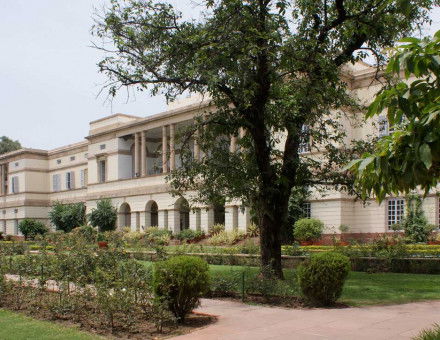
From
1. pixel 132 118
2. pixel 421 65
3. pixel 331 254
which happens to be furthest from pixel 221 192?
pixel 132 118

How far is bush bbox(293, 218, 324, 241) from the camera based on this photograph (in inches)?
1158

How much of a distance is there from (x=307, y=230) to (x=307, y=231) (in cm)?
6

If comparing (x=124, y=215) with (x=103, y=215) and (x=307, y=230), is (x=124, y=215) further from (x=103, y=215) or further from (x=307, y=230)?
(x=307, y=230)

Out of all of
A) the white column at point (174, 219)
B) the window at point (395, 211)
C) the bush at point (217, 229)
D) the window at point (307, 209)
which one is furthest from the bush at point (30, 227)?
the window at point (395, 211)

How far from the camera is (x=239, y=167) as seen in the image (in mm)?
14211

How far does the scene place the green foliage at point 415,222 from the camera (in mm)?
26641

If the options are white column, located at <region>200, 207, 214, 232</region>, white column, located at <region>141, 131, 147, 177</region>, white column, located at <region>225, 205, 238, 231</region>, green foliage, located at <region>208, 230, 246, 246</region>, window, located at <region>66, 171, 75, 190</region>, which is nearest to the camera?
green foliage, located at <region>208, 230, 246, 246</region>

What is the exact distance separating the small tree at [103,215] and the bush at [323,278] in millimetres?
34228

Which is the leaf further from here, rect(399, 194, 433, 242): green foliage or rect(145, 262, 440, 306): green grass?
rect(399, 194, 433, 242): green foliage

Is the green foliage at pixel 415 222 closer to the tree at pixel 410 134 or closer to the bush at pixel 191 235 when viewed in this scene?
the bush at pixel 191 235

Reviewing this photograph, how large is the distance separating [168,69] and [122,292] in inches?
252

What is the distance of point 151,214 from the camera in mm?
44625

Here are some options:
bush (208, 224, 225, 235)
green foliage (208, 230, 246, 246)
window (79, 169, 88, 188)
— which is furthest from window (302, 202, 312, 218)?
window (79, 169, 88, 188)

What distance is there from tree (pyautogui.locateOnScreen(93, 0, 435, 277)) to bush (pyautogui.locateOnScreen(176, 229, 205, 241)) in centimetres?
2138
